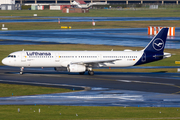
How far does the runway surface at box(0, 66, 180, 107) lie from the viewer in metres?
40.8

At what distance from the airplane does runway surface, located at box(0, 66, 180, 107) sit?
1.65m

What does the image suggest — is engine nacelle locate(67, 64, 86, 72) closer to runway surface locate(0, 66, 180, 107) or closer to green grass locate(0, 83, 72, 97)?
runway surface locate(0, 66, 180, 107)

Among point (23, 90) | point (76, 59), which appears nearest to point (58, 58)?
point (76, 59)

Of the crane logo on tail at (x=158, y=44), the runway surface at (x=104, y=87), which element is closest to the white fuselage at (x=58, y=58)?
the runway surface at (x=104, y=87)

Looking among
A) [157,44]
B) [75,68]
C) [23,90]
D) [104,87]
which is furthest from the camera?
[157,44]

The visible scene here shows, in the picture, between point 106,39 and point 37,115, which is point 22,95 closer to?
point 37,115

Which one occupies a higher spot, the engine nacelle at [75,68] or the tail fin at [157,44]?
the tail fin at [157,44]

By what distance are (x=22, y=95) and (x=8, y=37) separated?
73949 mm

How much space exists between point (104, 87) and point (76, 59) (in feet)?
38.7

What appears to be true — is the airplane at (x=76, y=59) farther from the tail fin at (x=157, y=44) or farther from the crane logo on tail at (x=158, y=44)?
the crane logo on tail at (x=158, y=44)

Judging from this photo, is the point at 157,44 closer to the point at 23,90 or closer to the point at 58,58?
the point at 58,58

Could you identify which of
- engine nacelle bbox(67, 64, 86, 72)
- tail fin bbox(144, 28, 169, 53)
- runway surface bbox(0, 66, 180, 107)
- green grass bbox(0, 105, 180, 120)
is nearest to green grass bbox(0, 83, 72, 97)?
runway surface bbox(0, 66, 180, 107)

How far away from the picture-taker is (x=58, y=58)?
59.5 metres

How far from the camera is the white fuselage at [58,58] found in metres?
59.3
